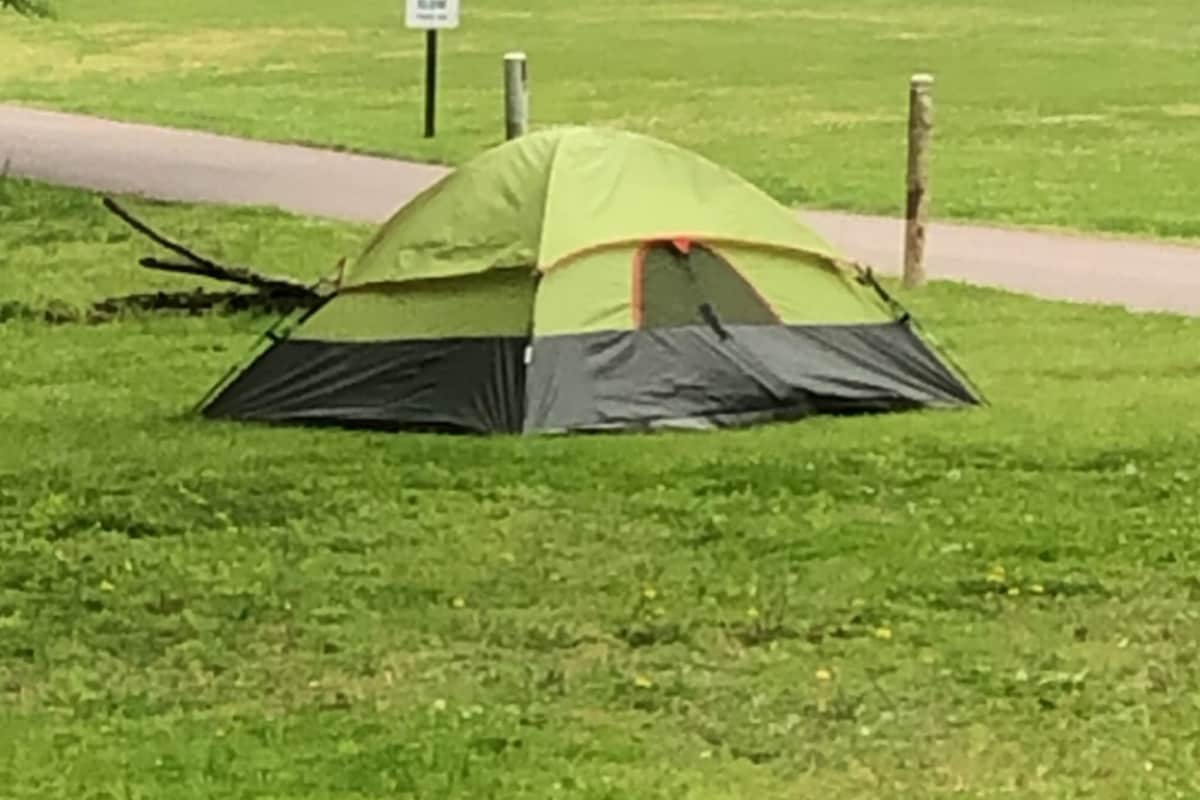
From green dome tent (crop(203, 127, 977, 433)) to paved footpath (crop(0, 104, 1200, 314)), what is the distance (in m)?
4.55

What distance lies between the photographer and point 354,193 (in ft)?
72.3

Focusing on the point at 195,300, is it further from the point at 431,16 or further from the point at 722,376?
the point at 431,16

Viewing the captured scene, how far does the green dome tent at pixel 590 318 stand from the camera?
35.2 ft

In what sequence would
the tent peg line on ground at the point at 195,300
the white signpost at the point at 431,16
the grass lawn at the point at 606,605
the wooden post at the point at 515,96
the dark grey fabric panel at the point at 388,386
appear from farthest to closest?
the white signpost at the point at 431,16 → the wooden post at the point at 515,96 → the tent peg line on ground at the point at 195,300 → the dark grey fabric panel at the point at 388,386 → the grass lawn at the point at 606,605

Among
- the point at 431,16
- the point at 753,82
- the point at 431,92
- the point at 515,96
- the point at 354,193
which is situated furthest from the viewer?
the point at 753,82

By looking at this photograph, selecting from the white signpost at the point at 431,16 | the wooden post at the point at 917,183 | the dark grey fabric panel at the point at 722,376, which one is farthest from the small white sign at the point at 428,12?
the dark grey fabric panel at the point at 722,376

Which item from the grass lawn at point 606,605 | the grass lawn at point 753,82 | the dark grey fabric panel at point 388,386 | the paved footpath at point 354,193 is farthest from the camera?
the grass lawn at point 753,82

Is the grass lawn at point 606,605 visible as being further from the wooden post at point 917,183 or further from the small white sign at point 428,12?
the small white sign at point 428,12

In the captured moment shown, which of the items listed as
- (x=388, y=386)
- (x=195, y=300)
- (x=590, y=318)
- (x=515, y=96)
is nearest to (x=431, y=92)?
(x=515, y=96)

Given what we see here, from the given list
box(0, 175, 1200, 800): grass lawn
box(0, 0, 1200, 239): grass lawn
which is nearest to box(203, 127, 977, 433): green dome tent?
box(0, 175, 1200, 800): grass lawn

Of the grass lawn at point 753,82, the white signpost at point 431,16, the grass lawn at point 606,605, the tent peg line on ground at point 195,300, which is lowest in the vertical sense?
the grass lawn at point 753,82

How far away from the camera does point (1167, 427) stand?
10820mm

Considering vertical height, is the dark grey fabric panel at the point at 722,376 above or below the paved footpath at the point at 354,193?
above

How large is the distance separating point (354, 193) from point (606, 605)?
568 inches
